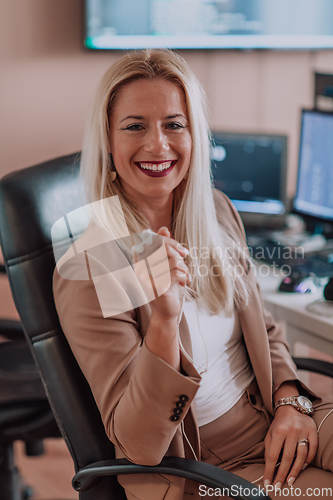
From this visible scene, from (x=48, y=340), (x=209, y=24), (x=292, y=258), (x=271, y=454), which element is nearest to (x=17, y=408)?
(x=48, y=340)

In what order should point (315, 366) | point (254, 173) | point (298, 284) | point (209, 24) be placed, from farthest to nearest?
1. point (209, 24)
2. point (254, 173)
3. point (298, 284)
4. point (315, 366)

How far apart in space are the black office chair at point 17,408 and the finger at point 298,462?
650 mm

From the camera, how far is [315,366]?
134cm

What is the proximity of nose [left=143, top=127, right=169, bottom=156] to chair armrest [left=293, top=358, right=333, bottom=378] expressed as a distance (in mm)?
681

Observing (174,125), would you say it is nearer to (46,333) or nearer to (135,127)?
(135,127)

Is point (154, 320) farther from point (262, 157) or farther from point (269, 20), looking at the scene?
point (269, 20)

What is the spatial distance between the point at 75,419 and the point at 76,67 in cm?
192

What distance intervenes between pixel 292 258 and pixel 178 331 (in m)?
0.83

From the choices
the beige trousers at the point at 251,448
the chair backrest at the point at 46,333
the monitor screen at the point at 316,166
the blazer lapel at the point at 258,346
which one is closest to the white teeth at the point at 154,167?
the chair backrest at the point at 46,333

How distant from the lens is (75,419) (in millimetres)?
1069

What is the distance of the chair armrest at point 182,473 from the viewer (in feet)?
2.98

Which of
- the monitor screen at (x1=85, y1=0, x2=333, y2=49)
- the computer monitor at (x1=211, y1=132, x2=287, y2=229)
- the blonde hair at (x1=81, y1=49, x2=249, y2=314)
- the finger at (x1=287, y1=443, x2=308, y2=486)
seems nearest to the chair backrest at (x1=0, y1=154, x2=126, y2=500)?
the blonde hair at (x1=81, y1=49, x2=249, y2=314)

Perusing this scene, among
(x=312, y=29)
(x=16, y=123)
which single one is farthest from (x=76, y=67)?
(x=312, y=29)

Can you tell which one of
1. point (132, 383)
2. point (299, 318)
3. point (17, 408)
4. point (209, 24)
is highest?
point (209, 24)
